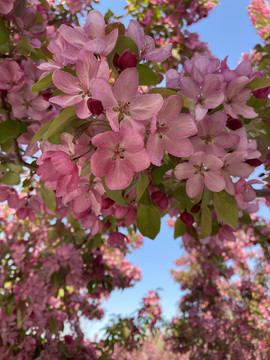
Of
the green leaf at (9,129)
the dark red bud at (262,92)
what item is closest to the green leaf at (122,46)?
the dark red bud at (262,92)

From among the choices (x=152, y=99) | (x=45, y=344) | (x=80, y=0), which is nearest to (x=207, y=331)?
(x=45, y=344)

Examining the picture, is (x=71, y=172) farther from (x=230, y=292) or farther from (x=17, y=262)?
(x=230, y=292)

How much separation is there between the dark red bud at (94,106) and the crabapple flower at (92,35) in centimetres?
15

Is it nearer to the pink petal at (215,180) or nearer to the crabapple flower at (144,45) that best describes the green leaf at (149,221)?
the pink petal at (215,180)

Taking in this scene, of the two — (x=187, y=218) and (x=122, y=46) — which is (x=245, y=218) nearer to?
(x=187, y=218)

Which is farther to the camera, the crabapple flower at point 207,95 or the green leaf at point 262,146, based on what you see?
the green leaf at point 262,146

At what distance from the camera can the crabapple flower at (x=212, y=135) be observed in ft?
3.18

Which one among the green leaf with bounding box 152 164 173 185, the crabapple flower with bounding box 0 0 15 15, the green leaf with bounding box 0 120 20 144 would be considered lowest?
the green leaf with bounding box 152 164 173 185

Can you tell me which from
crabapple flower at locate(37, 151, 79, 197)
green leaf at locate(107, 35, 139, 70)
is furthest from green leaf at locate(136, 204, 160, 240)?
green leaf at locate(107, 35, 139, 70)

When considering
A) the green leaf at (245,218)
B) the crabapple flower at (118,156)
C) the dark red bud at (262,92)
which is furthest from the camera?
the green leaf at (245,218)

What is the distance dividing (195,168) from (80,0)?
229 cm

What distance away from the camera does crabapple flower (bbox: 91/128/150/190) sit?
0.69m

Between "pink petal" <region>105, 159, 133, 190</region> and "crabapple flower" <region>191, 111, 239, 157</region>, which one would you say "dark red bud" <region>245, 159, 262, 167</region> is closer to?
"crabapple flower" <region>191, 111, 239, 157</region>

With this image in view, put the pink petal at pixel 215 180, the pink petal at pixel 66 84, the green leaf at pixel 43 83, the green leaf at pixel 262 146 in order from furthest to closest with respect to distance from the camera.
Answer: the green leaf at pixel 262 146 → the pink petal at pixel 215 180 → the green leaf at pixel 43 83 → the pink petal at pixel 66 84
